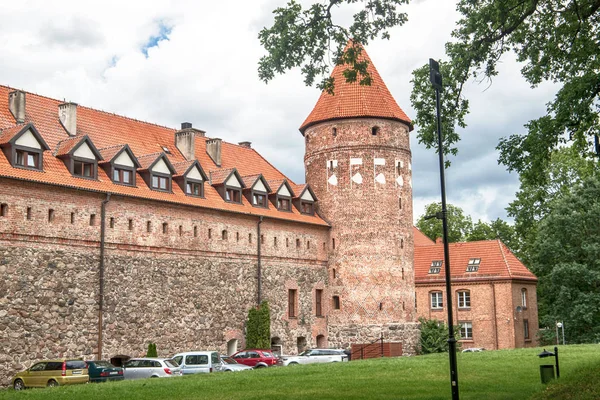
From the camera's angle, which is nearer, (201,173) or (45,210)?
(45,210)

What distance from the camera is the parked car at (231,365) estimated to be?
2980cm

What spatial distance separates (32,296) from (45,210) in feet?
10.9

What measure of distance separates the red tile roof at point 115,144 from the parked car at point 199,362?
7.42 m

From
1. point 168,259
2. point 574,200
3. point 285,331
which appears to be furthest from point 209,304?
point 574,200

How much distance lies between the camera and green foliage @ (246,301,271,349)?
37.1 meters

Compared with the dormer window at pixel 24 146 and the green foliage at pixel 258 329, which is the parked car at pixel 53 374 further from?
the green foliage at pixel 258 329

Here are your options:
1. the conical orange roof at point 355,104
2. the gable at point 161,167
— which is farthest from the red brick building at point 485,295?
the gable at point 161,167

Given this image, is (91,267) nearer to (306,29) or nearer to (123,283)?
(123,283)

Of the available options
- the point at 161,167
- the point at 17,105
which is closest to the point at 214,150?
the point at 161,167

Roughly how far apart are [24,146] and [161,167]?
701 centimetres

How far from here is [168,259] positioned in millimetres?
34094

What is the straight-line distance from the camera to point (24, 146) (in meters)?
29.3

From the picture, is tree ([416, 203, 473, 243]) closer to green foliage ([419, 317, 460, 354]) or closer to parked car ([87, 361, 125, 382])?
green foliage ([419, 317, 460, 354])

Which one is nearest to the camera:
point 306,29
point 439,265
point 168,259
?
point 306,29
